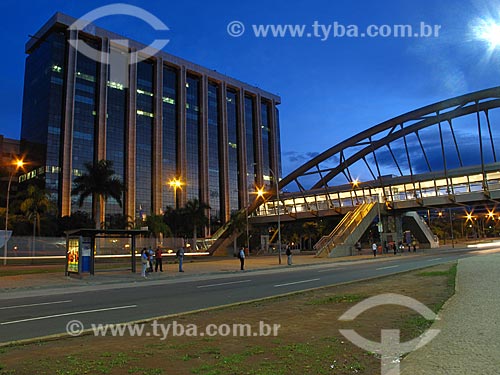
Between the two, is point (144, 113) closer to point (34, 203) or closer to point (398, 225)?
point (34, 203)

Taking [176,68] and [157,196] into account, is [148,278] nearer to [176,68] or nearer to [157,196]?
[157,196]

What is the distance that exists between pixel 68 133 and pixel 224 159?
44.4 m

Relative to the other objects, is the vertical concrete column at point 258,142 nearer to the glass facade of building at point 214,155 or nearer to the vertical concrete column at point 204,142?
the glass facade of building at point 214,155

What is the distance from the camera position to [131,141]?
102 meters

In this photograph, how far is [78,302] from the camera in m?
14.1

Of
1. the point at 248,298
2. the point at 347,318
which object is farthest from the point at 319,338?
the point at 248,298

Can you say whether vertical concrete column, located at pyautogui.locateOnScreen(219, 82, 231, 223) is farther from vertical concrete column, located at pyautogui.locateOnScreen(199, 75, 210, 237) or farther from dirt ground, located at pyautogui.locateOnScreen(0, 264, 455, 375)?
dirt ground, located at pyautogui.locateOnScreen(0, 264, 455, 375)

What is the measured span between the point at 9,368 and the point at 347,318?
241 inches

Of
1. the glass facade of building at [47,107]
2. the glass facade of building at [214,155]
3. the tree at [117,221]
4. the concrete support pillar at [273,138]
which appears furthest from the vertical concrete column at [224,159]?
the glass facade of building at [47,107]

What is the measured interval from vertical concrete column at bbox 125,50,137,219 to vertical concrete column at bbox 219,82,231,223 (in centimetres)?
2804

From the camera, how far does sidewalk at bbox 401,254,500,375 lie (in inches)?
210

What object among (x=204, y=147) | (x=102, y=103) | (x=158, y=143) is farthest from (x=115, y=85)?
(x=204, y=147)

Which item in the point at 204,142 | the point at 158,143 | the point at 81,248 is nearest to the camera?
the point at 81,248

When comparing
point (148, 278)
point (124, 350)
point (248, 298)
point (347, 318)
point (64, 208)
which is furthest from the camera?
point (64, 208)
